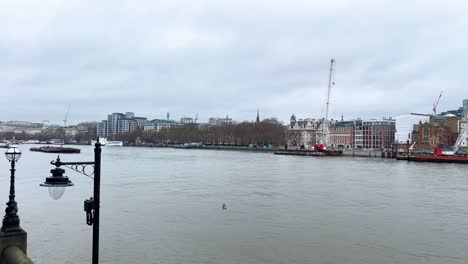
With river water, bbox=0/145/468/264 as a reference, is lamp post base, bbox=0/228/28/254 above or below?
above

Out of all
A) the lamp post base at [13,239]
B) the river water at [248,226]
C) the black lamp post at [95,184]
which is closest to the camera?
the black lamp post at [95,184]

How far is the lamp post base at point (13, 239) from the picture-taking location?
32.0ft

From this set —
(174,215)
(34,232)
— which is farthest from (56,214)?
(174,215)

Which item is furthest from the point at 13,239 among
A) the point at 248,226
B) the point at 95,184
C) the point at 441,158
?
the point at 441,158

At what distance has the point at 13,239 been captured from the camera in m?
9.91

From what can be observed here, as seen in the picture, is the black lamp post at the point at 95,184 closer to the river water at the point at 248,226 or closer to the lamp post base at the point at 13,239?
the lamp post base at the point at 13,239

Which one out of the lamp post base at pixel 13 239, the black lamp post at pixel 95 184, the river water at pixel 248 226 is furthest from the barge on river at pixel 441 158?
the black lamp post at pixel 95 184

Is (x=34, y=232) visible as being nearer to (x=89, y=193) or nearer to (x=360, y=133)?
(x=89, y=193)

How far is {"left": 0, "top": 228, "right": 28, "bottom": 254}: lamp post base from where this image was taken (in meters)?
9.75

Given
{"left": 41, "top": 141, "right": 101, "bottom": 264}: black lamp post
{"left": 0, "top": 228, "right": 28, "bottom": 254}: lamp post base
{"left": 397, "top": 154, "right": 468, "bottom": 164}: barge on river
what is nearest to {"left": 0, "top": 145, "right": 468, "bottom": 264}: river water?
{"left": 0, "top": 228, "right": 28, "bottom": 254}: lamp post base

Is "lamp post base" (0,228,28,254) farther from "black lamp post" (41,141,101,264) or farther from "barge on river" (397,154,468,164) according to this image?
"barge on river" (397,154,468,164)

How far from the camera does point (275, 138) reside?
557ft

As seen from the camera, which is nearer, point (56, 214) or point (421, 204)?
point (56, 214)

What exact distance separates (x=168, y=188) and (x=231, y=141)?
150896 mm
